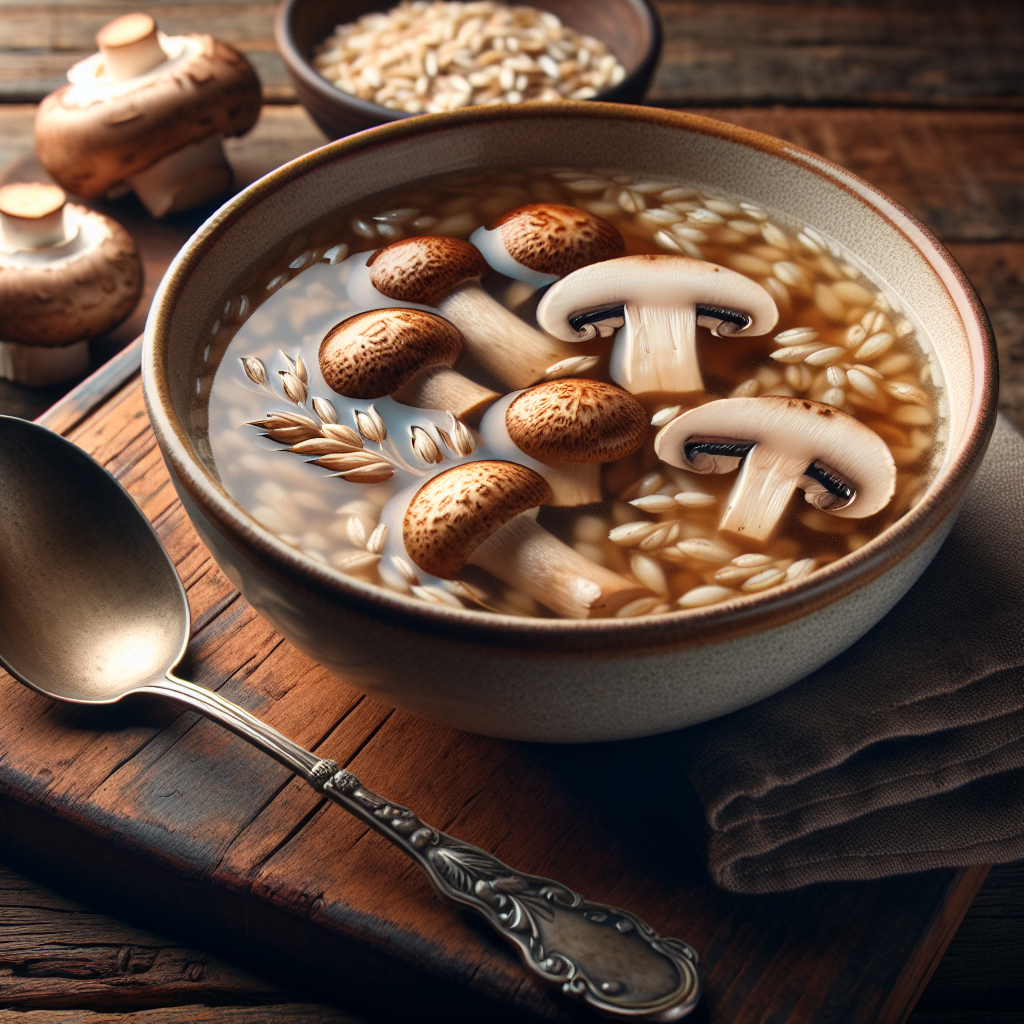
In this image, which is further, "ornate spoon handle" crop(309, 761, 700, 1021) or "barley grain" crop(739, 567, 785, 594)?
"barley grain" crop(739, 567, 785, 594)

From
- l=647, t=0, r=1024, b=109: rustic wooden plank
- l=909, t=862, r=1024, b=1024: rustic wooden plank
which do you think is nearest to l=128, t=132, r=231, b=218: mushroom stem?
l=647, t=0, r=1024, b=109: rustic wooden plank

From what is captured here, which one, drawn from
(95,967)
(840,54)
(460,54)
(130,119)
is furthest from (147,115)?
(840,54)

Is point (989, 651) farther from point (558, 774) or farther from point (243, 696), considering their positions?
point (243, 696)

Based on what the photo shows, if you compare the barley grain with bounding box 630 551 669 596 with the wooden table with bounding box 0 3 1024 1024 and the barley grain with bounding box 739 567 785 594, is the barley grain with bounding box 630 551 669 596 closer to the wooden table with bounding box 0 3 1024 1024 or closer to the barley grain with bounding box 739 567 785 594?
the barley grain with bounding box 739 567 785 594

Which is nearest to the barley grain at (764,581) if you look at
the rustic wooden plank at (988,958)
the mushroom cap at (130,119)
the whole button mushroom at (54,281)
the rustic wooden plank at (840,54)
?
the rustic wooden plank at (988,958)

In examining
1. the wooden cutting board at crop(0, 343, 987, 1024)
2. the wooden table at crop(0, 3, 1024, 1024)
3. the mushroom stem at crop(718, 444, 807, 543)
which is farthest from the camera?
the wooden table at crop(0, 3, 1024, 1024)
